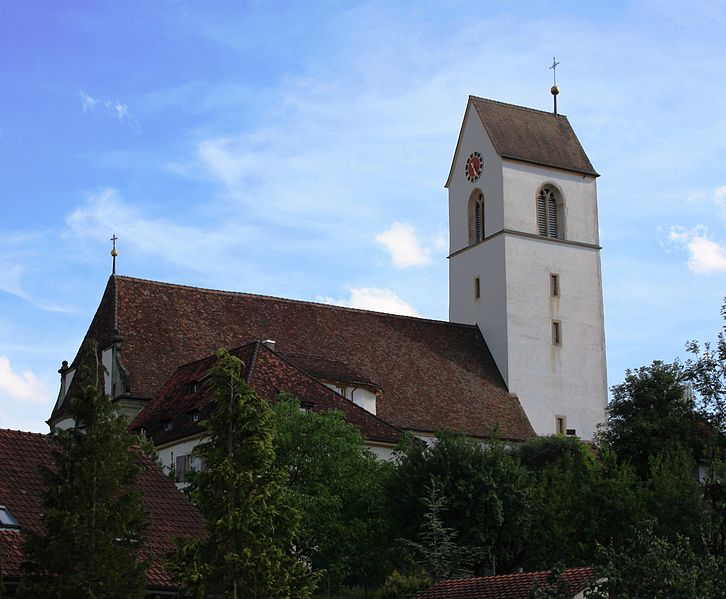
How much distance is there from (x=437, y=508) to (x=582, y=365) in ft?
90.2

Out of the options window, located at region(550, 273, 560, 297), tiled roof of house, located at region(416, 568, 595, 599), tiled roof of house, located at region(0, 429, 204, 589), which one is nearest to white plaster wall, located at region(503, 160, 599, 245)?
window, located at region(550, 273, 560, 297)

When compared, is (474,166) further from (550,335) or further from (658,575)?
(658,575)

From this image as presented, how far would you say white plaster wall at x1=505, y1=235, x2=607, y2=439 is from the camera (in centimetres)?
6241

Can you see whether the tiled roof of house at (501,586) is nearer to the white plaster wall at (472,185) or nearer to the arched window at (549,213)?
the white plaster wall at (472,185)

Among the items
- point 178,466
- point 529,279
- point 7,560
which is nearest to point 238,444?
point 7,560

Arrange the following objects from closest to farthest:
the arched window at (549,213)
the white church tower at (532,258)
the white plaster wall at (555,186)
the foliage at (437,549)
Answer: the foliage at (437,549)
the white church tower at (532,258)
the white plaster wall at (555,186)
the arched window at (549,213)

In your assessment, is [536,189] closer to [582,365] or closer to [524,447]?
[582,365]

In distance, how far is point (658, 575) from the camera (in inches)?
884

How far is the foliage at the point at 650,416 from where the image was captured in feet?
172

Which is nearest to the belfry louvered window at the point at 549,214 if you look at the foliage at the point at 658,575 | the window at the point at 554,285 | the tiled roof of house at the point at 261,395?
the window at the point at 554,285

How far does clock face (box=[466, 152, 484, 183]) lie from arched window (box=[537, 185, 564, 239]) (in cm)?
322

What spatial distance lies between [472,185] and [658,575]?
153 ft

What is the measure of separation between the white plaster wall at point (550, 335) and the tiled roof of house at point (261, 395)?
16.6 m

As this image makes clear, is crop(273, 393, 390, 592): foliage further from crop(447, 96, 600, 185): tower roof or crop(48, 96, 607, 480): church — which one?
crop(447, 96, 600, 185): tower roof
